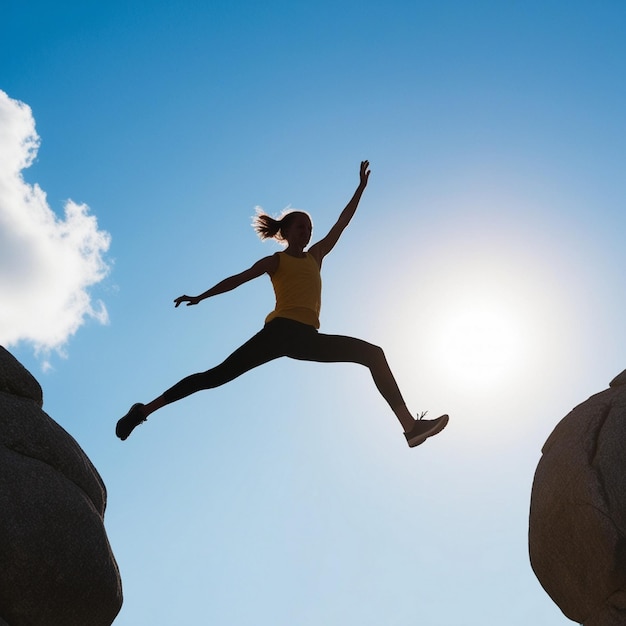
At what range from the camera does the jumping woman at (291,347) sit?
32.1 feet

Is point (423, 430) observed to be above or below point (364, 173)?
below

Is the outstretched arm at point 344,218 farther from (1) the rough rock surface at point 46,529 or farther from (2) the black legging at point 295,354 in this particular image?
(1) the rough rock surface at point 46,529

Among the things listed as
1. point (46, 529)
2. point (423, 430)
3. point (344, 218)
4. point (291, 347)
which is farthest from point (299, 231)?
point (46, 529)

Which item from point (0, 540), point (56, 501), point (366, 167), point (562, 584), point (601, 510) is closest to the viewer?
point (0, 540)

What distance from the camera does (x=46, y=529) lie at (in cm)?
857

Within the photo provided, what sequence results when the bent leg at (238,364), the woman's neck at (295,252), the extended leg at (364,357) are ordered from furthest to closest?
the woman's neck at (295,252) → the bent leg at (238,364) → the extended leg at (364,357)

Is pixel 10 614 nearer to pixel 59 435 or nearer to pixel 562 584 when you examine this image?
pixel 59 435

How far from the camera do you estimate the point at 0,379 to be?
9.77m

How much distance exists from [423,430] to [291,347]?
1.88 m

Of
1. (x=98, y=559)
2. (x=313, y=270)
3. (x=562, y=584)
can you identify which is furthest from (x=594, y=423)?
(x=98, y=559)

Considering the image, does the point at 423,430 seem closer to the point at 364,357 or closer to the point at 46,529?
the point at 364,357

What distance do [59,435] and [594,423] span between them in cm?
671

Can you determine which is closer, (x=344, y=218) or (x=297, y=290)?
(x=297, y=290)

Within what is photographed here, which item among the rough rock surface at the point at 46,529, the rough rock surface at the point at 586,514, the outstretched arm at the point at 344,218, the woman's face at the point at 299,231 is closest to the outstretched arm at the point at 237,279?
the woman's face at the point at 299,231
